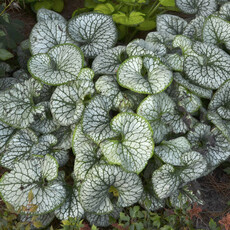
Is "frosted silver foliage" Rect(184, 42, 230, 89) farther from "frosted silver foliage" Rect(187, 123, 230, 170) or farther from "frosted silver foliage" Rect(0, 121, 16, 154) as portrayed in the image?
"frosted silver foliage" Rect(0, 121, 16, 154)

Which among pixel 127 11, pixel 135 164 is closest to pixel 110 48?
pixel 127 11

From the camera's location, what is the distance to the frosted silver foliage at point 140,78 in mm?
1923

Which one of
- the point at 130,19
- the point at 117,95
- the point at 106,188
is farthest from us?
the point at 130,19

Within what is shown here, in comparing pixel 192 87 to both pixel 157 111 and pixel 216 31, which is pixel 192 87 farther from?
pixel 216 31

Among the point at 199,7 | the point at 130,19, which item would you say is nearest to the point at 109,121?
the point at 130,19

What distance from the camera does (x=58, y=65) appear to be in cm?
218

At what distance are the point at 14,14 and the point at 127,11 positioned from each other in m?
1.16

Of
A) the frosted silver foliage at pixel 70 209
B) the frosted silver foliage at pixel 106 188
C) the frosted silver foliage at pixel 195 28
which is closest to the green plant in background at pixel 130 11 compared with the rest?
the frosted silver foliage at pixel 195 28

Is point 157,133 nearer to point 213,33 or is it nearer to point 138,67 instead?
point 138,67

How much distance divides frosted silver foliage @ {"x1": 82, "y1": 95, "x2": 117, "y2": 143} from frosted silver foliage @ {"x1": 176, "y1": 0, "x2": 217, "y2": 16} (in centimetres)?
125

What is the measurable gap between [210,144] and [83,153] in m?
0.85

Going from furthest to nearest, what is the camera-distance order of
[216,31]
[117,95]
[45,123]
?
[216,31] → [45,123] → [117,95]

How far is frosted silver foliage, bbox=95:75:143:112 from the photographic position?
6.63 feet

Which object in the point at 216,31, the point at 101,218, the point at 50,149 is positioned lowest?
the point at 101,218
